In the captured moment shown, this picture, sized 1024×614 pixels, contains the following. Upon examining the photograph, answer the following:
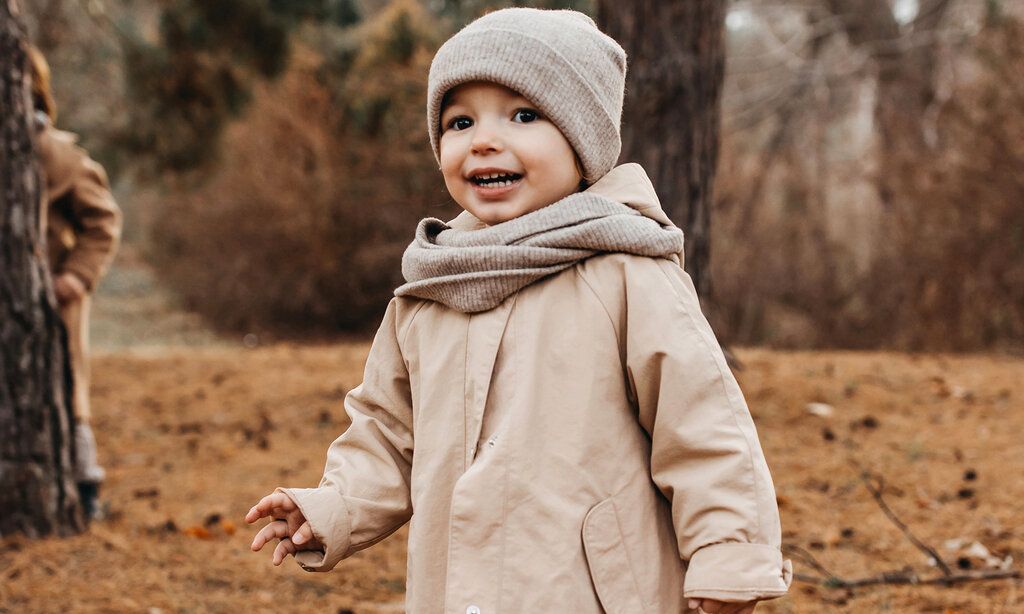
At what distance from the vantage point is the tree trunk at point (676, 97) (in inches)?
200

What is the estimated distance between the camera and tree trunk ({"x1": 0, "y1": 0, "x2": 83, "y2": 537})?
3.78 m

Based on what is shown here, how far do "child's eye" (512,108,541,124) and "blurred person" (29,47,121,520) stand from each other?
2880mm

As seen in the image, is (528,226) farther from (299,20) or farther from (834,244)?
(834,244)

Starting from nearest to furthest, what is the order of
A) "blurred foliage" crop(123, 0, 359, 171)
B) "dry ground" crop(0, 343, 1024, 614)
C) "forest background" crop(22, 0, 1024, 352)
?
"dry ground" crop(0, 343, 1024, 614)
"blurred foliage" crop(123, 0, 359, 171)
"forest background" crop(22, 0, 1024, 352)

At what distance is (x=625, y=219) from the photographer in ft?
6.41

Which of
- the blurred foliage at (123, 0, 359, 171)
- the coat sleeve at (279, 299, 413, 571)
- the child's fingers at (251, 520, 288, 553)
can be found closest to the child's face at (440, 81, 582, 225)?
the coat sleeve at (279, 299, 413, 571)

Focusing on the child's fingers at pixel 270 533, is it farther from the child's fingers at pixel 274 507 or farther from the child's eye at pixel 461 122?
the child's eye at pixel 461 122

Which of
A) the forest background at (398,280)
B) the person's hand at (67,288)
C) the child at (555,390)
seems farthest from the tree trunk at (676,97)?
the child at (555,390)

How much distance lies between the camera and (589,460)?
6.23ft

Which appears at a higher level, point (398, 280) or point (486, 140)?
point (486, 140)

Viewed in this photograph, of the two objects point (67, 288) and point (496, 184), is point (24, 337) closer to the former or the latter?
point (67, 288)

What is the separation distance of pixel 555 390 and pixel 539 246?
10.2 inches

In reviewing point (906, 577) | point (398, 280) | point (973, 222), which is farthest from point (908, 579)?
point (398, 280)

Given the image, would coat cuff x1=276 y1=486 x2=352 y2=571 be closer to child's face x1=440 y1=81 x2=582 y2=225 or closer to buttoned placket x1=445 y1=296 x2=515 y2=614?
buttoned placket x1=445 y1=296 x2=515 y2=614
